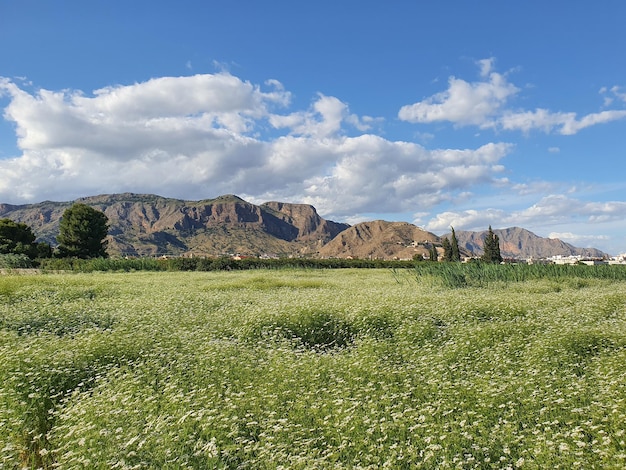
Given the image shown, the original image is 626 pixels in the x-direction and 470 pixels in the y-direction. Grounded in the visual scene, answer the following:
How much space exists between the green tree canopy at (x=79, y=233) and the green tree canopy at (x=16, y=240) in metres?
4.57

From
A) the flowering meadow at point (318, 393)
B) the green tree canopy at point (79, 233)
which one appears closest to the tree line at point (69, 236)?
the green tree canopy at point (79, 233)

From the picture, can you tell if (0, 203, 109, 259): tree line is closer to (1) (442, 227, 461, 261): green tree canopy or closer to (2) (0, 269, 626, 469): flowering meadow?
(2) (0, 269, 626, 469): flowering meadow

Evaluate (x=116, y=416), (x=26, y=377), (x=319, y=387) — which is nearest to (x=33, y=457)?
(x=116, y=416)

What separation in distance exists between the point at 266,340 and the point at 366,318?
11.7ft

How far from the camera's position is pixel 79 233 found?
234 ft

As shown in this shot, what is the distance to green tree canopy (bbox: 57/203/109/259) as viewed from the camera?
232ft

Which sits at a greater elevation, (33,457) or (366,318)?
(366,318)

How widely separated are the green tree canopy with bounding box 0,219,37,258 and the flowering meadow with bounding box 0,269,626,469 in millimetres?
57684

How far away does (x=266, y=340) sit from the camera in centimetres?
1202

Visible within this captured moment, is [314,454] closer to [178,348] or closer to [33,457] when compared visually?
[33,457]

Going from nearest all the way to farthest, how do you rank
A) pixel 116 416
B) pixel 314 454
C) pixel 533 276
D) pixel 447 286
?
pixel 314 454 < pixel 116 416 < pixel 447 286 < pixel 533 276

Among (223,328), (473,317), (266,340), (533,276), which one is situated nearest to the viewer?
(266,340)

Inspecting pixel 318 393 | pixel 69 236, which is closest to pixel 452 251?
pixel 69 236

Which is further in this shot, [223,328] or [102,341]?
[223,328]
